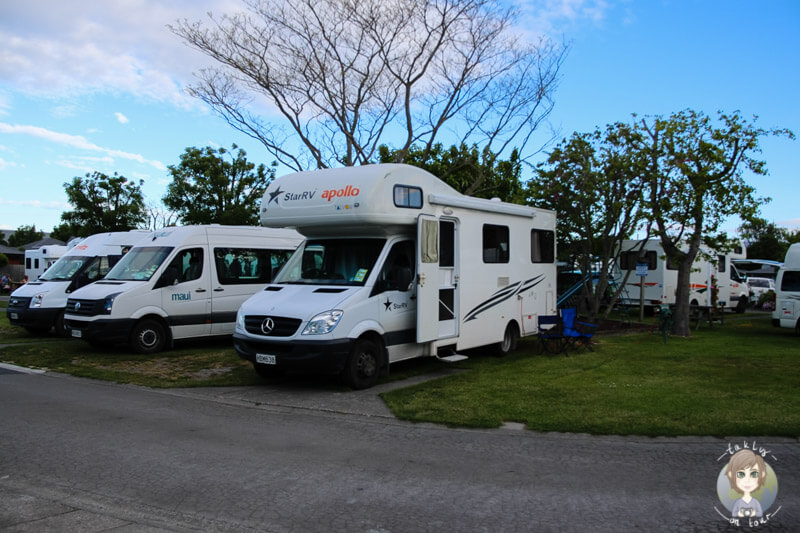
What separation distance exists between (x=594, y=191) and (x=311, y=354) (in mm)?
10279

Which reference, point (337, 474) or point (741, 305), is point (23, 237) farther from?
point (337, 474)

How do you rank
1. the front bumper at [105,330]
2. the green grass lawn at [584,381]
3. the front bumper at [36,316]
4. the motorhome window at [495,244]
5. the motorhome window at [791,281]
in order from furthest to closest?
the motorhome window at [791,281], the front bumper at [36,316], the front bumper at [105,330], the motorhome window at [495,244], the green grass lawn at [584,381]

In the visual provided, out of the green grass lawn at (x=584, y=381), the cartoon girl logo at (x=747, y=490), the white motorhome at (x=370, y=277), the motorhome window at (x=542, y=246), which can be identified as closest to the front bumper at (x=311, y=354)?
the white motorhome at (x=370, y=277)

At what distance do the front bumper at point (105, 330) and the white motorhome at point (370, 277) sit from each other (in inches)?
155

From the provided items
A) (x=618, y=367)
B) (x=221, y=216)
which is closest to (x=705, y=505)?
(x=618, y=367)

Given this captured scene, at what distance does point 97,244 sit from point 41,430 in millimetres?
10710

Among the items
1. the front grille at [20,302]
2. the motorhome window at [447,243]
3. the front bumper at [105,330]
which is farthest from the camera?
the front grille at [20,302]

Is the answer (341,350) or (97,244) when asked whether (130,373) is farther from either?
(97,244)

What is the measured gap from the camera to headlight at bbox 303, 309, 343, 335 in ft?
28.6

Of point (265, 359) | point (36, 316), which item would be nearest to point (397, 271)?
point (265, 359)

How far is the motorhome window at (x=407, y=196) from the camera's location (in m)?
9.66

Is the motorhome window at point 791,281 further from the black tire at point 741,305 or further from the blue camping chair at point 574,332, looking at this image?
the black tire at point 741,305

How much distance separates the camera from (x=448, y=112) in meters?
22.6

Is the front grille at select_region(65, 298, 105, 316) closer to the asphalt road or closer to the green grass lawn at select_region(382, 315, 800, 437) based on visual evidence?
the asphalt road
